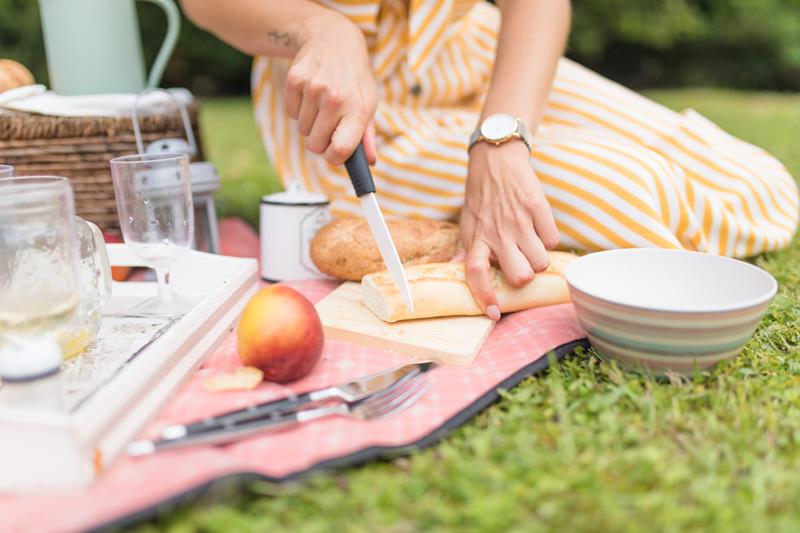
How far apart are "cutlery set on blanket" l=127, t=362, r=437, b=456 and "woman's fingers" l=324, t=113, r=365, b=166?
410 millimetres

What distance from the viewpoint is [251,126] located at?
5.31m

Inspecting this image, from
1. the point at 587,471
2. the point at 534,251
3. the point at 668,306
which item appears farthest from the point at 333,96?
the point at 587,471

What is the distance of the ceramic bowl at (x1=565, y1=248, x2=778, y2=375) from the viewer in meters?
0.96

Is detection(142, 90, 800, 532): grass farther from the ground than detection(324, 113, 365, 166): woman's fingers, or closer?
closer

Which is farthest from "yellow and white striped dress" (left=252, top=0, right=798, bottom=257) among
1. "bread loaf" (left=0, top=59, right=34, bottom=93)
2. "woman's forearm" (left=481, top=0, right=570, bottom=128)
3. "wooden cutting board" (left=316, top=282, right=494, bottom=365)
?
"bread loaf" (left=0, top=59, right=34, bottom=93)

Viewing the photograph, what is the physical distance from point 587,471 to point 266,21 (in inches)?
49.1

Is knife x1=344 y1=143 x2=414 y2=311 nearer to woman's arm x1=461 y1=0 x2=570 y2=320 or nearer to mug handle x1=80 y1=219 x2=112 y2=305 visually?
woman's arm x1=461 y1=0 x2=570 y2=320

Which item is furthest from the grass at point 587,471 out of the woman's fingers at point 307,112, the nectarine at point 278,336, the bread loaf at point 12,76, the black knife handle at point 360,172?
the bread loaf at point 12,76

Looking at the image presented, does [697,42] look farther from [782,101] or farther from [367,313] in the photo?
[367,313]

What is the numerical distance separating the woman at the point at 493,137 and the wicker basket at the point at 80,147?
35 centimetres

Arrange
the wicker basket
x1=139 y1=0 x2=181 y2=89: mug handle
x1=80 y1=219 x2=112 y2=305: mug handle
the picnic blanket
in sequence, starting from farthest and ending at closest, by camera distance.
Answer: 1. x1=139 y1=0 x2=181 y2=89: mug handle
2. the wicker basket
3. x1=80 y1=219 x2=112 y2=305: mug handle
4. the picnic blanket

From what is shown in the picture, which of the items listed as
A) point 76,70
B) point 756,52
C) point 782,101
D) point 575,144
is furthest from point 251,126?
point 756,52

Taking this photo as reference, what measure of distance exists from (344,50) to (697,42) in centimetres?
906

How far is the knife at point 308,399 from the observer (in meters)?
0.83
